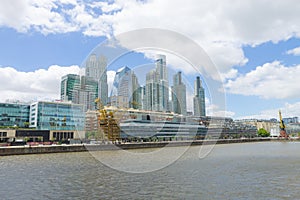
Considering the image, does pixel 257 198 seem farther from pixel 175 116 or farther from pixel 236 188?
pixel 175 116

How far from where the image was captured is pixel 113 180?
43.2ft

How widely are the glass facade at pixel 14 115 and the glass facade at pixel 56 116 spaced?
2.23 m

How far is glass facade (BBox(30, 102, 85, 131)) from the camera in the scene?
67.0m

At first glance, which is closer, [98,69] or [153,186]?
[153,186]

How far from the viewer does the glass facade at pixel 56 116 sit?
6700 cm

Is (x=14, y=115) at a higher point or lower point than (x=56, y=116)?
higher

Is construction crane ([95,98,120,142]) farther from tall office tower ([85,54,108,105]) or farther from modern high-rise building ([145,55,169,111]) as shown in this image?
modern high-rise building ([145,55,169,111])

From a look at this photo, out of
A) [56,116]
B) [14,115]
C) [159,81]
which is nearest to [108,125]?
[56,116]

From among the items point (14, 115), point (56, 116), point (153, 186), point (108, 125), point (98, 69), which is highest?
point (98, 69)

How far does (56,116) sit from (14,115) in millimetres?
10238

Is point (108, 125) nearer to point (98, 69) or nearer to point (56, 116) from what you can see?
point (56, 116)

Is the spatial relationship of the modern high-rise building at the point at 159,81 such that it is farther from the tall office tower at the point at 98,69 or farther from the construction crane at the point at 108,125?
the construction crane at the point at 108,125

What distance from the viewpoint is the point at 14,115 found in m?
68.2

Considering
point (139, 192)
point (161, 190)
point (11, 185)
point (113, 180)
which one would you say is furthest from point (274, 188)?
point (11, 185)
